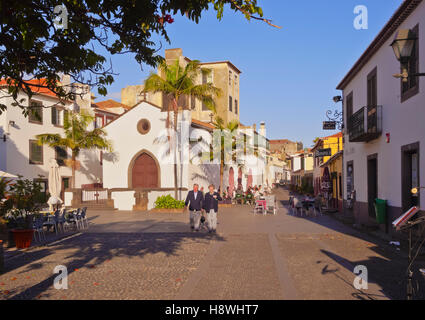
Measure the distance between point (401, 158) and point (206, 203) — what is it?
22.4 feet

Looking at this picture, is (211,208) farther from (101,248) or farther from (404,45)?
(404,45)

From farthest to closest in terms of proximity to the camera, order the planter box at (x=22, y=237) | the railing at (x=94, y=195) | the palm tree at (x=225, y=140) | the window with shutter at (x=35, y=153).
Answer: the window with shutter at (x=35, y=153) < the palm tree at (x=225, y=140) < the railing at (x=94, y=195) < the planter box at (x=22, y=237)

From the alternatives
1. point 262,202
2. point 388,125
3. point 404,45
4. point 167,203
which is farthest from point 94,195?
point 404,45

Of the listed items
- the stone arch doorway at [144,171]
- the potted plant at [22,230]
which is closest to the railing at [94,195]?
the stone arch doorway at [144,171]

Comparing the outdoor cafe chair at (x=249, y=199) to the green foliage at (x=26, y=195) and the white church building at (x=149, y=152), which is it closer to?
the white church building at (x=149, y=152)

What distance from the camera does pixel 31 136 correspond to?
32344mm

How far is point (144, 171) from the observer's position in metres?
A: 30.0

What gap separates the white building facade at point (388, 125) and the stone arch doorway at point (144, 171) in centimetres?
1427

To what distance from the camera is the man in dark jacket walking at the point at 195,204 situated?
15266mm

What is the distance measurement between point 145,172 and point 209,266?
70.4 feet

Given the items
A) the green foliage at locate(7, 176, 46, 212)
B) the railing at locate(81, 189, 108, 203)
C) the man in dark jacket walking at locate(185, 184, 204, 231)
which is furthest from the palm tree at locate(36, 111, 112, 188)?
the green foliage at locate(7, 176, 46, 212)

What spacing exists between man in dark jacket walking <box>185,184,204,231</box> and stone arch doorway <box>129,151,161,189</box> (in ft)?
47.1

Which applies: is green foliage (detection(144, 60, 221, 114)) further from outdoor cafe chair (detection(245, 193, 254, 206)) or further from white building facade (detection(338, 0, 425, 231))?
outdoor cafe chair (detection(245, 193, 254, 206))

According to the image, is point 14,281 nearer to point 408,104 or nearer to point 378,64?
point 408,104
